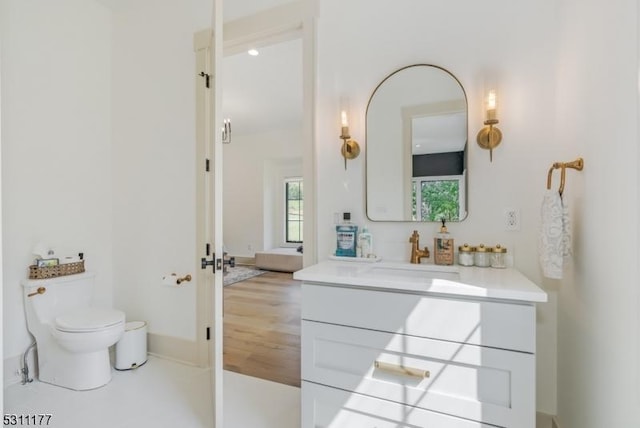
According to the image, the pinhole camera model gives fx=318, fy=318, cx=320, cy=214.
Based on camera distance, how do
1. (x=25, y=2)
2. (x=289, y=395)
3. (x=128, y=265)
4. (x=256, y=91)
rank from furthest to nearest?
(x=256, y=91), (x=128, y=265), (x=25, y=2), (x=289, y=395)

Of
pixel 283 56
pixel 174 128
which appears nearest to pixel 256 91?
pixel 283 56

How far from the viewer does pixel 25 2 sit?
221cm

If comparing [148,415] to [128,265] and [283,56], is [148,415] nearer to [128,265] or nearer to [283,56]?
[128,265]

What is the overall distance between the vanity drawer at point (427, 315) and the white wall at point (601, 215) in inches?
9.4

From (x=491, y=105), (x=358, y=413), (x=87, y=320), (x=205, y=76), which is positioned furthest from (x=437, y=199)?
(x=87, y=320)

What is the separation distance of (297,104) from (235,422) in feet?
13.5

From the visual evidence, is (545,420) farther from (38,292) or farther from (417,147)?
(38,292)

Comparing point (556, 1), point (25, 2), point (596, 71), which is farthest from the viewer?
point (25, 2)

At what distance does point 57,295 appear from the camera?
7.31 feet

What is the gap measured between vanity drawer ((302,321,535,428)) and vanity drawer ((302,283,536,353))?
0.03m

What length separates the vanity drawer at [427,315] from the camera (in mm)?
1135

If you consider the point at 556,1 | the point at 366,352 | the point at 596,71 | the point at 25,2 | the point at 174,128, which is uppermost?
the point at 25,2

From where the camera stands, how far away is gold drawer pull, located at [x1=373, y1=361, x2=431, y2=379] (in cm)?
124

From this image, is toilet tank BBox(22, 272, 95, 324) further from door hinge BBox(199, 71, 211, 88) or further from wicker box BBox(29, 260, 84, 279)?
door hinge BBox(199, 71, 211, 88)
